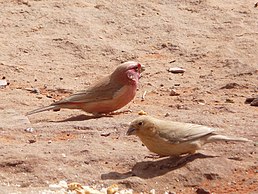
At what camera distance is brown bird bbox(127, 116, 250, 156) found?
7.27 metres

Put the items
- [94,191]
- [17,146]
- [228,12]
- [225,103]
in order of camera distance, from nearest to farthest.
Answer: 1. [94,191]
2. [17,146]
3. [225,103]
4. [228,12]

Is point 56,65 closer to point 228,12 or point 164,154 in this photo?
point 228,12

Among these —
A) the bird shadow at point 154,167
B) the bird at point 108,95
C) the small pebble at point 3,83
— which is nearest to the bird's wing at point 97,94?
the bird at point 108,95

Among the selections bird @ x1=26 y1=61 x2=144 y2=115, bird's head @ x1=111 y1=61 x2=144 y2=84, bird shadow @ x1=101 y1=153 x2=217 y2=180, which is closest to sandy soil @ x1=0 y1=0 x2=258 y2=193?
bird shadow @ x1=101 y1=153 x2=217 y2=180

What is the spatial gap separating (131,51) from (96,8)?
1.59 meters

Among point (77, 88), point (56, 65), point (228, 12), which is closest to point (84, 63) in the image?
point (56, 65)

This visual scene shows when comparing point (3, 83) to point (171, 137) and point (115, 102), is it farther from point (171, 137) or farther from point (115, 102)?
point (171, 137)

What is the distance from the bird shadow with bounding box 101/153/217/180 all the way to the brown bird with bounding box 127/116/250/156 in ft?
0.19

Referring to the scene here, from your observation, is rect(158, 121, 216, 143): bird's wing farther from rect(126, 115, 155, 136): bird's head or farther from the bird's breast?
the bird's breast

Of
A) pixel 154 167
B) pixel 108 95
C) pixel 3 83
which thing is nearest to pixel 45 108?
pixel 108 95

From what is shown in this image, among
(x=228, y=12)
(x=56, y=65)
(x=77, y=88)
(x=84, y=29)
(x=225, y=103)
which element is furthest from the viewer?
(x=228, y=12)

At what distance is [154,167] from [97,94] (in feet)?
7.63

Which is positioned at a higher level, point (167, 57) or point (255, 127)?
point (255, 127)

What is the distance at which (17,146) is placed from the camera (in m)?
7.99
